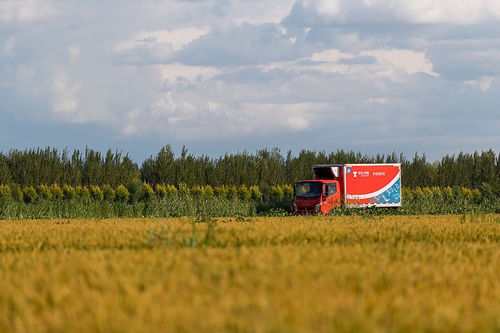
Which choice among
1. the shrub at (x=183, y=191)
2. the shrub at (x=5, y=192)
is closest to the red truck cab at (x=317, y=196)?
the shrub at (x=183, y=191)

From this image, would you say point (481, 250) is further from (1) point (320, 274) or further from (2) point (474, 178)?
(2) point (474, 178)

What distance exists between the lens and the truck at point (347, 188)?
38.0 metres

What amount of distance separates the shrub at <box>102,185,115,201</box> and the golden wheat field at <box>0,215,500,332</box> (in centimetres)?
3337

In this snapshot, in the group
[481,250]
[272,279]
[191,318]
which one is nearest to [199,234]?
[481,250]

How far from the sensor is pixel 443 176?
187 feet

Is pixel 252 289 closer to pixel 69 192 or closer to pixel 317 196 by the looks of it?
pixel 317 196

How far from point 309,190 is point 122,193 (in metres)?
12.4

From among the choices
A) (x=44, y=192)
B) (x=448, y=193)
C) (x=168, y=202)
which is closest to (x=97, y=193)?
(x=44, y=192)

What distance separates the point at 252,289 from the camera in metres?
7.27

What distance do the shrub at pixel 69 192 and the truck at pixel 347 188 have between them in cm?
1398

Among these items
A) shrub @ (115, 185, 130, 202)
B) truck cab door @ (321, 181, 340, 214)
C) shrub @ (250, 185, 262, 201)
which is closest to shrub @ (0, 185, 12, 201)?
shrub @ (115, 185, 130, 202)

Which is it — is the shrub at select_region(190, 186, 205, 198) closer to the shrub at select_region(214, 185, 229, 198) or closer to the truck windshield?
the shrub at select_region(214, 185, 229, 198)

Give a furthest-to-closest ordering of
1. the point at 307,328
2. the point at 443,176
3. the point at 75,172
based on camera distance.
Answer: the point at 443,176 → the point at 75,172 → the point at 307,328

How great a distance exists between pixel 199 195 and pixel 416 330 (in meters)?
41.5
